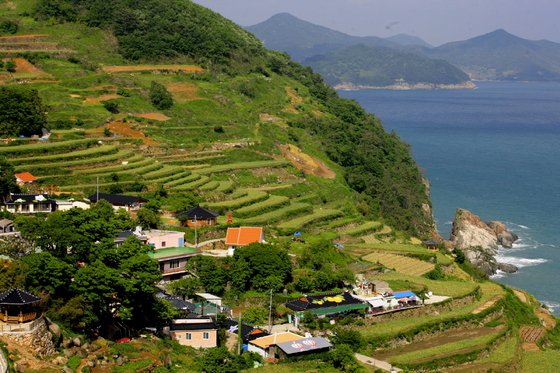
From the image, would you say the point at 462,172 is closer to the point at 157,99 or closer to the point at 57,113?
the point at 157,99

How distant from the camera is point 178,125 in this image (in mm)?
58969

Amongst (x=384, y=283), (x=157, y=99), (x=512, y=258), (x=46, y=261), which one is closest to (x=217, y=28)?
(x=157, y=99)

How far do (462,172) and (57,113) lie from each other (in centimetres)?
5927

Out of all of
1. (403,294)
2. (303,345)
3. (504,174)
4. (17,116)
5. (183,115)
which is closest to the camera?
(303,345)

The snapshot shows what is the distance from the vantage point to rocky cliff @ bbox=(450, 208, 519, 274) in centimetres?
5469

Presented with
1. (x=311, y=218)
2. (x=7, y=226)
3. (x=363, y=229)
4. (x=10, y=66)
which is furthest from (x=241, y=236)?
(x=10, y=66)

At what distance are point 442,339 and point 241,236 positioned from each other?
37.0 ft

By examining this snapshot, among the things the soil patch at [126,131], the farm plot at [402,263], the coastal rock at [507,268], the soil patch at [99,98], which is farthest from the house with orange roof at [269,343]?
the soil patch at [99,98]

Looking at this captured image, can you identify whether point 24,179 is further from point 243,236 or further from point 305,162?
point 305,162

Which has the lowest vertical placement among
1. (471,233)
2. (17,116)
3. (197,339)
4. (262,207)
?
(471,233)

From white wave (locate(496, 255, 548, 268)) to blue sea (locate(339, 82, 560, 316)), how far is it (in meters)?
0.08

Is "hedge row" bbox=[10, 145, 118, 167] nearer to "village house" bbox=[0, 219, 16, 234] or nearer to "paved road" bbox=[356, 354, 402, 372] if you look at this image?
"village house" bbox=[0, 219, 16, 234]

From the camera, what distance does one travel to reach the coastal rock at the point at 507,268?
177ft

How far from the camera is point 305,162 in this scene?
59844mm
